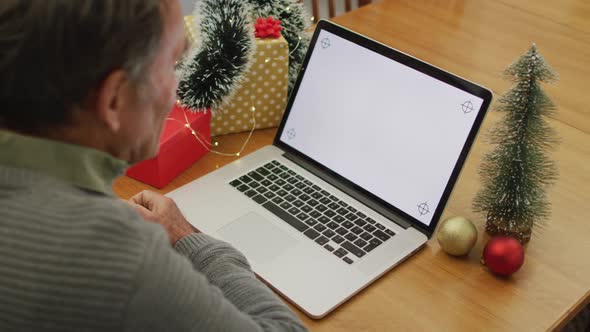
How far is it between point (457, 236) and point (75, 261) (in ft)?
1.96

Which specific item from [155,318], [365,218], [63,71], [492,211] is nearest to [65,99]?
[63,71]

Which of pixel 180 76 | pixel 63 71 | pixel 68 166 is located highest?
pixel 63 71

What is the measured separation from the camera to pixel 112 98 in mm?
631

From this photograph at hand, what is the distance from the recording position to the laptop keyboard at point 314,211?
1028mm

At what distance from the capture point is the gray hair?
57 cm

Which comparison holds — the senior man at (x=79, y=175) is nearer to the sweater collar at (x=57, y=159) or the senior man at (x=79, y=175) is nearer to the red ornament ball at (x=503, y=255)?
the sweater collar at (x=57, y=159)

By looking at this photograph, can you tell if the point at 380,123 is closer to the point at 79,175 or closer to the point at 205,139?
the point at 205,139

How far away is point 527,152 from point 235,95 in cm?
53

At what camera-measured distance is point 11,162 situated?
64 cm

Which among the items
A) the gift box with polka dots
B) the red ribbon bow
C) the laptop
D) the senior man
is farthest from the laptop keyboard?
the senior man

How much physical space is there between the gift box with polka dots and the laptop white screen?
0.08 m

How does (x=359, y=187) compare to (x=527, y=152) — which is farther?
(x=359, y=187)

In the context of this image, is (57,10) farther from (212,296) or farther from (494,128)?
(494,128)

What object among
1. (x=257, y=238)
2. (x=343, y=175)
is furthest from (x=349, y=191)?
(x=257, y=238)
